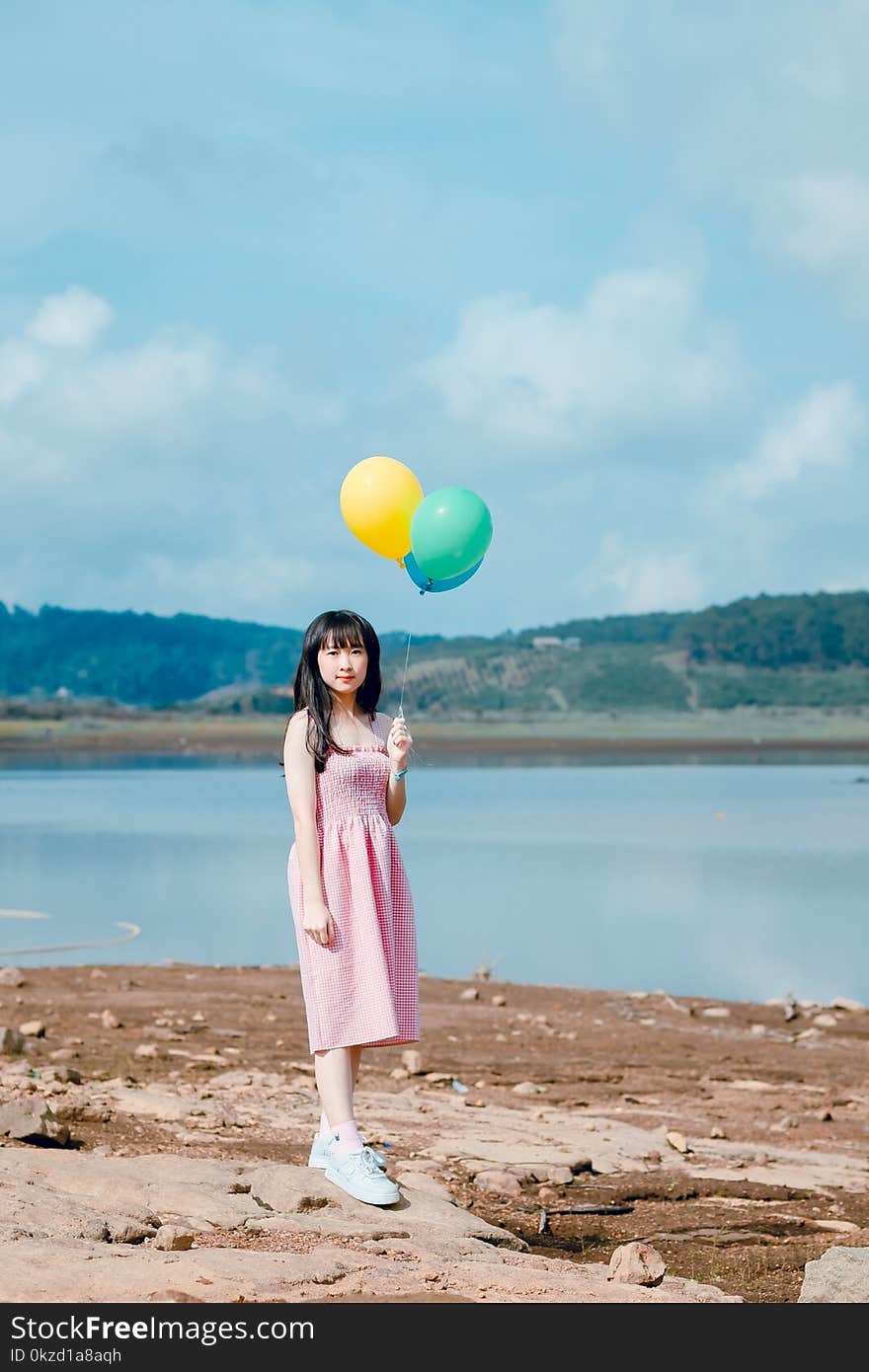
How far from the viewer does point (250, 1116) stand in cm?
726

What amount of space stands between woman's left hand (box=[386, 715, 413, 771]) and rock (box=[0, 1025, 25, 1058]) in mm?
3613

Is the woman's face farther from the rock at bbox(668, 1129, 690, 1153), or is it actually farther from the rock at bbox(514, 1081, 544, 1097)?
the rock at bbox(514, 1081, 544, 1097)

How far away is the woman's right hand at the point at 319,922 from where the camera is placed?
552 centimetres

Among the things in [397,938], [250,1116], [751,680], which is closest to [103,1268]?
[397,938]

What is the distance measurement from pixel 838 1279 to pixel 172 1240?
1.99 m

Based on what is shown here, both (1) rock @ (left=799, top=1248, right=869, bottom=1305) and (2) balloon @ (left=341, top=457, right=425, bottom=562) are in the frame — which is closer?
(1) rock @ (left=799, top=1248, right=869, bottom=1305)

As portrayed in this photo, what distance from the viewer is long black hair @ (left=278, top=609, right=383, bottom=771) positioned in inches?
223

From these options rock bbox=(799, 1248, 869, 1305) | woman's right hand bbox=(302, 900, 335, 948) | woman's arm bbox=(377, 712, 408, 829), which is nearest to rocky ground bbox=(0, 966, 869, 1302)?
rock bbox=(799, 1248, 869, 1305)

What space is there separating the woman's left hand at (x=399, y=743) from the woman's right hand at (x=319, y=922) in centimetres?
58

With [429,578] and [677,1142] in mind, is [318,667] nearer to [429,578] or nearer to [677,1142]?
[429,578]

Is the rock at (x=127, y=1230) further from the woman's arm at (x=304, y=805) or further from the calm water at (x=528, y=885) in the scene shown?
the calm water at (x=528, y=885)

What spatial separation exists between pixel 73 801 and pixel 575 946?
90.5 ft

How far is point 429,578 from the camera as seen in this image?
6.29m
